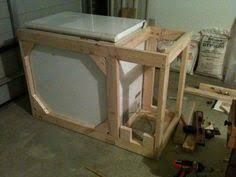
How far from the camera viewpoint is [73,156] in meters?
1.67

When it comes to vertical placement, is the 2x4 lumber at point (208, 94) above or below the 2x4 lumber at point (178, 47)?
below

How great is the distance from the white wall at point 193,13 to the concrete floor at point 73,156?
111 cm

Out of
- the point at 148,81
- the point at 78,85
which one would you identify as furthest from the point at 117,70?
the point at 148,81

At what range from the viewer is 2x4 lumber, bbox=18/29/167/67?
4.42ft

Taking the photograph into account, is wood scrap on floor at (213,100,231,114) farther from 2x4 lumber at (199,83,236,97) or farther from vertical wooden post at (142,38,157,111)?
vertical wooden post at (142,38,157,111)

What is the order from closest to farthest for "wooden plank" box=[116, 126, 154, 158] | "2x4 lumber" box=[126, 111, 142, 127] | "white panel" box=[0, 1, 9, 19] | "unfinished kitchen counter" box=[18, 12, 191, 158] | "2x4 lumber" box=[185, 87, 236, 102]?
"unfinished kitchen counter" box=[18, 12, 191, 158] → "wooden plank" box=[116, 126, 154, 158] → "2x4 lumber" box=[126, 111, 142, 127] → "white panel" box=[0, 1, 9, 19] → "2x4 lumber" box=[185, 87, 236, 102]

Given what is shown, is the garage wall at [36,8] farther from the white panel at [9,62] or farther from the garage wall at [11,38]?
the white panel at [9,62]

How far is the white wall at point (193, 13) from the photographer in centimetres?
249

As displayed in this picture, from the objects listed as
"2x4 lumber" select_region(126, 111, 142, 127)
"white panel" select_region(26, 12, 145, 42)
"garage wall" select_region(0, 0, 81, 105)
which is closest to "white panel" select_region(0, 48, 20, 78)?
"garage wall" select_region(0, 0, 81, 105)

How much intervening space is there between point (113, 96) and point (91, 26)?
475 millimetres

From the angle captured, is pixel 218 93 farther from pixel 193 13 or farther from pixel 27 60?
pixel 27 60

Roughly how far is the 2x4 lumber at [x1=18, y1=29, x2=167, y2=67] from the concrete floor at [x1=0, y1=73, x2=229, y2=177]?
64 centimetres

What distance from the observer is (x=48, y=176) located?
152cm

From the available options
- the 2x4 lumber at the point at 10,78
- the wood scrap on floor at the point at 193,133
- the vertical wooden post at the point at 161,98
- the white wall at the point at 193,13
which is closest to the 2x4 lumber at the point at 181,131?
the wood scrap on floor at the point at 193,133
